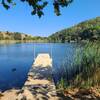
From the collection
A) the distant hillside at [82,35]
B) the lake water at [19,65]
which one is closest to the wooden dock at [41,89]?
the lake water at [19,65]

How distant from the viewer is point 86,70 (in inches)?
368

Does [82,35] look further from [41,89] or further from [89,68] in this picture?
[41,89]

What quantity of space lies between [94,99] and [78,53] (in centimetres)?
283

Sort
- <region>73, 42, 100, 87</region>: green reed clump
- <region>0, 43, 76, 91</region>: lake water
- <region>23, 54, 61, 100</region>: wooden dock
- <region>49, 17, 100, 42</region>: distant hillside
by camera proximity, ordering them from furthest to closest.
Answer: <region>49, 17, 100, 42</region>: distant hillside → <region>0, 43, 76, 91</region>: lake water → <region>73, 42, 100, 87</region>: green reed clump → <region>23, 54, 61, 100</region>: wooden dock

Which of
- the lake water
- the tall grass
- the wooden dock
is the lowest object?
the lake water

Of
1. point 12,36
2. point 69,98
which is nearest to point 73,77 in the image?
point 69,98

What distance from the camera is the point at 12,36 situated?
132875 mm

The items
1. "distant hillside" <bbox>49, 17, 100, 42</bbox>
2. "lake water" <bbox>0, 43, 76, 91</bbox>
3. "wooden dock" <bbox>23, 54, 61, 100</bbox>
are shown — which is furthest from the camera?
"distant hillside" <bbox>49, 17, 100, 42</bbox>

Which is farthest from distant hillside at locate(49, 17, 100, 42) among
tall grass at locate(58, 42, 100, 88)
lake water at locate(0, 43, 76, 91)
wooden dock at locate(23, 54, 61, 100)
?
wooden dock at locate(23, 54, 61, 100)

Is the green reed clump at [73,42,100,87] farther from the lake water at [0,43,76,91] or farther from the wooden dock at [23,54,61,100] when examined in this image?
the lake water at [0,43,76,91]

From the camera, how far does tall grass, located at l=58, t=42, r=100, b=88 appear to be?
922 cm

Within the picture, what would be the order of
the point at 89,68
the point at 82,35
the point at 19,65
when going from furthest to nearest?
1. the point at 82,35
2. the point at 19,65
3. the point at 89,68

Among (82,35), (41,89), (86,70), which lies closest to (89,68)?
(86,70)

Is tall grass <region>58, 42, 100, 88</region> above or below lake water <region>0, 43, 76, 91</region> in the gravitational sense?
above
